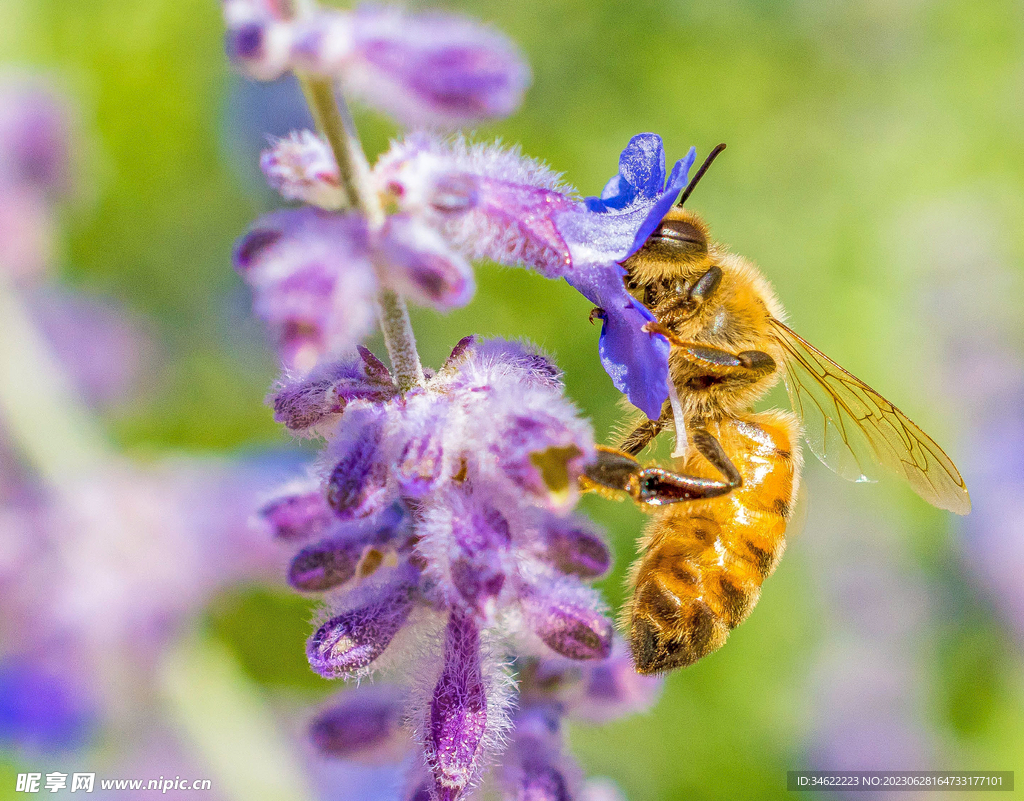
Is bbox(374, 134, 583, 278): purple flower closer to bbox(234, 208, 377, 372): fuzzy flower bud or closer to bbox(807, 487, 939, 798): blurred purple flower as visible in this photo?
bbox(234, 208, 377, 372): fuzzy flower bud

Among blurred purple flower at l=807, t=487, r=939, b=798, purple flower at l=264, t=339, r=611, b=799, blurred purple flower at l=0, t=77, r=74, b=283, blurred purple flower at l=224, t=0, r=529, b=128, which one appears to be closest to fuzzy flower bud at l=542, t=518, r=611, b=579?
purple flower at l=264, t=339, r=611, b=799

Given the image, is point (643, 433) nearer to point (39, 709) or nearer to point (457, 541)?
point (457, 541)

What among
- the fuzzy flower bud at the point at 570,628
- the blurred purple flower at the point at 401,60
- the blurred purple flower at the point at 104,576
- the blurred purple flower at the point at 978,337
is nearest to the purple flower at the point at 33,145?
the blurred purple flower at the point at 104,576

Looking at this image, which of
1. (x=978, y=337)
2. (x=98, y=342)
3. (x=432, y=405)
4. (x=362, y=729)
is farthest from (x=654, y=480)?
(x=978, y=337)

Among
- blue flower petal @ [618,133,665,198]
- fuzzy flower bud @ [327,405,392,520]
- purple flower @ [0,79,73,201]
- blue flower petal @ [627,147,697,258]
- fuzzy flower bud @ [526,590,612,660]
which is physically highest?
purple flower @ [0,79,73,201]

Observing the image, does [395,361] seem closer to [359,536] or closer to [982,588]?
[359,536]

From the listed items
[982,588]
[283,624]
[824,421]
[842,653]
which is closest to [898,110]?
[982,588]

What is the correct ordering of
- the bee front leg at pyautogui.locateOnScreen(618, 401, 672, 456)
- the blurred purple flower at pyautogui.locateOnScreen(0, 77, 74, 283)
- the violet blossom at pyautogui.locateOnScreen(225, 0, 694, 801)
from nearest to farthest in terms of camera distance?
the violet blossom at pyautogui.locateOnScreen(225, 0, 694, 801) → the bee front leg at pyautogui.locateOnScreen(618, 401, 672, 456) → the blurred purple flower at pyautogui.locateOnScreen(0, 77, 74, 283)

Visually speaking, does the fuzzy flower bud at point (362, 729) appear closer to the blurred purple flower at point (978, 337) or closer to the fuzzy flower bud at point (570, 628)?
the fuzzy flower bud at point (570, 628)
